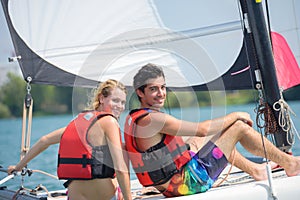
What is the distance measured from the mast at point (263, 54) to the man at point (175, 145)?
0.35 metres

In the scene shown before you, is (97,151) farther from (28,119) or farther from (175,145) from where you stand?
(28,119)

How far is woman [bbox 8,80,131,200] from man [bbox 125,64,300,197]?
10cm

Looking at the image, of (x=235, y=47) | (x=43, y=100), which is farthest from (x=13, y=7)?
(x=43, y=100)

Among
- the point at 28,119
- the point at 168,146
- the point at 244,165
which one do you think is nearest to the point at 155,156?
the point at 168,146

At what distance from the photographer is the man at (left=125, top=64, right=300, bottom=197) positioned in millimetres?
2877

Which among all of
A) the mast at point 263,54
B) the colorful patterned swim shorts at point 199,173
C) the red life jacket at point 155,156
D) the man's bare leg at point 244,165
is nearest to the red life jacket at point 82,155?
the red life jacket at point 155,156

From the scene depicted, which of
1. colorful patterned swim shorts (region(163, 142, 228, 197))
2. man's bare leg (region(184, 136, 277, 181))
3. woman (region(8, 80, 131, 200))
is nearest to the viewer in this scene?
woman (region(8, 80, 131, 200))

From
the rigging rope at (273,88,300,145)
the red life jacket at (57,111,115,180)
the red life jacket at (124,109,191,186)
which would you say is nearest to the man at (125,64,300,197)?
the red life jacket at (124,109,191,186)

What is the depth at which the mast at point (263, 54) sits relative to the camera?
335 centimetres

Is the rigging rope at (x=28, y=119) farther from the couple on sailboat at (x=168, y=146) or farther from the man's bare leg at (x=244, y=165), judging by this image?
the man's bare leg at (x=244, y=165)

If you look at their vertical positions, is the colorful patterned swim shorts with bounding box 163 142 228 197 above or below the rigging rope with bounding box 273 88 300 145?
below

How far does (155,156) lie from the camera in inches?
114

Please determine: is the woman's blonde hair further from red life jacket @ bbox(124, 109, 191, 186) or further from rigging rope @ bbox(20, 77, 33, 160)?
rigging rope @ bbox(20, 77, 33, 160)

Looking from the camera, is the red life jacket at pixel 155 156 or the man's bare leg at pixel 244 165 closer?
the red life jacket at pixel 155 156
